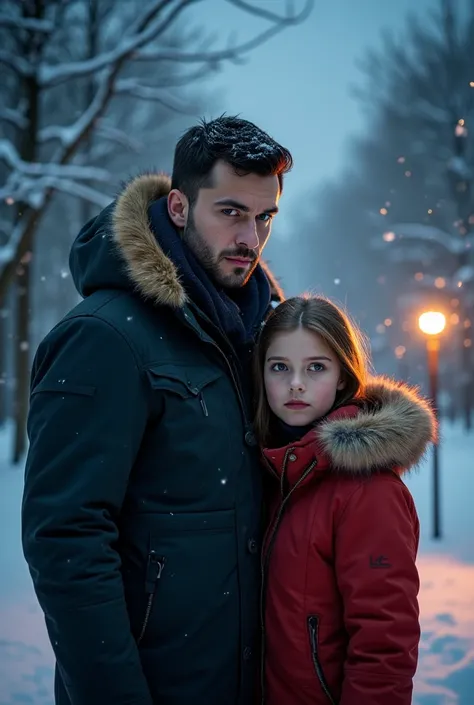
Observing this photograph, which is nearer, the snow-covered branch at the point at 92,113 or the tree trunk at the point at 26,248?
the snow-covered branch at the point at 92,113

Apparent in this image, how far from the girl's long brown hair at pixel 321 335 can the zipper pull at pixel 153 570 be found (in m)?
0.60

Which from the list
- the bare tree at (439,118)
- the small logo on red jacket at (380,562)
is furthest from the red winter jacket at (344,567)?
the bare tree at (439,118)

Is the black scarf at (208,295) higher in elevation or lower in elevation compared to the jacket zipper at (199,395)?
higher

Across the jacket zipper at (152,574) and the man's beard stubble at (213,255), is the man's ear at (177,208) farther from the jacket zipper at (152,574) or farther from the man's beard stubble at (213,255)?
the jacket zipper at (152,574)

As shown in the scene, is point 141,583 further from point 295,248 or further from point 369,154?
point 295,248

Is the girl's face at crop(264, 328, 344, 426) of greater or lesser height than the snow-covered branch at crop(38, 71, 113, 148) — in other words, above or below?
below

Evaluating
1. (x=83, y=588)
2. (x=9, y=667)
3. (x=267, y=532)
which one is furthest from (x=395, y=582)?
(x=9, y=667)

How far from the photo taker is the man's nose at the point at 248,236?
7.55 feet

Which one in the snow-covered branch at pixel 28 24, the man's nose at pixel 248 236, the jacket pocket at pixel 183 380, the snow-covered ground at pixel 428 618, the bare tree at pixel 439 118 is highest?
the bare tree at pixel 439 118

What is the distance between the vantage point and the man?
1766 millimetres

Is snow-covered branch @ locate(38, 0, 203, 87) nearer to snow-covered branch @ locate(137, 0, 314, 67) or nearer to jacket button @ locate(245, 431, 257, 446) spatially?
snow-covered branch @ locate(137, 0, 314, 67)

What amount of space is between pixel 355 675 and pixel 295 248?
108 feet

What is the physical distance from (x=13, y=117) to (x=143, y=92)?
75.0 inches

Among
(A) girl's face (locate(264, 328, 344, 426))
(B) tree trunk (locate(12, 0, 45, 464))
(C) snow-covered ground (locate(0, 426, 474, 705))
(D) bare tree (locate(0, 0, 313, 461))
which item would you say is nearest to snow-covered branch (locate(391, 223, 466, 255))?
(D) bare tree (locate(0, 0, 313, 461))
